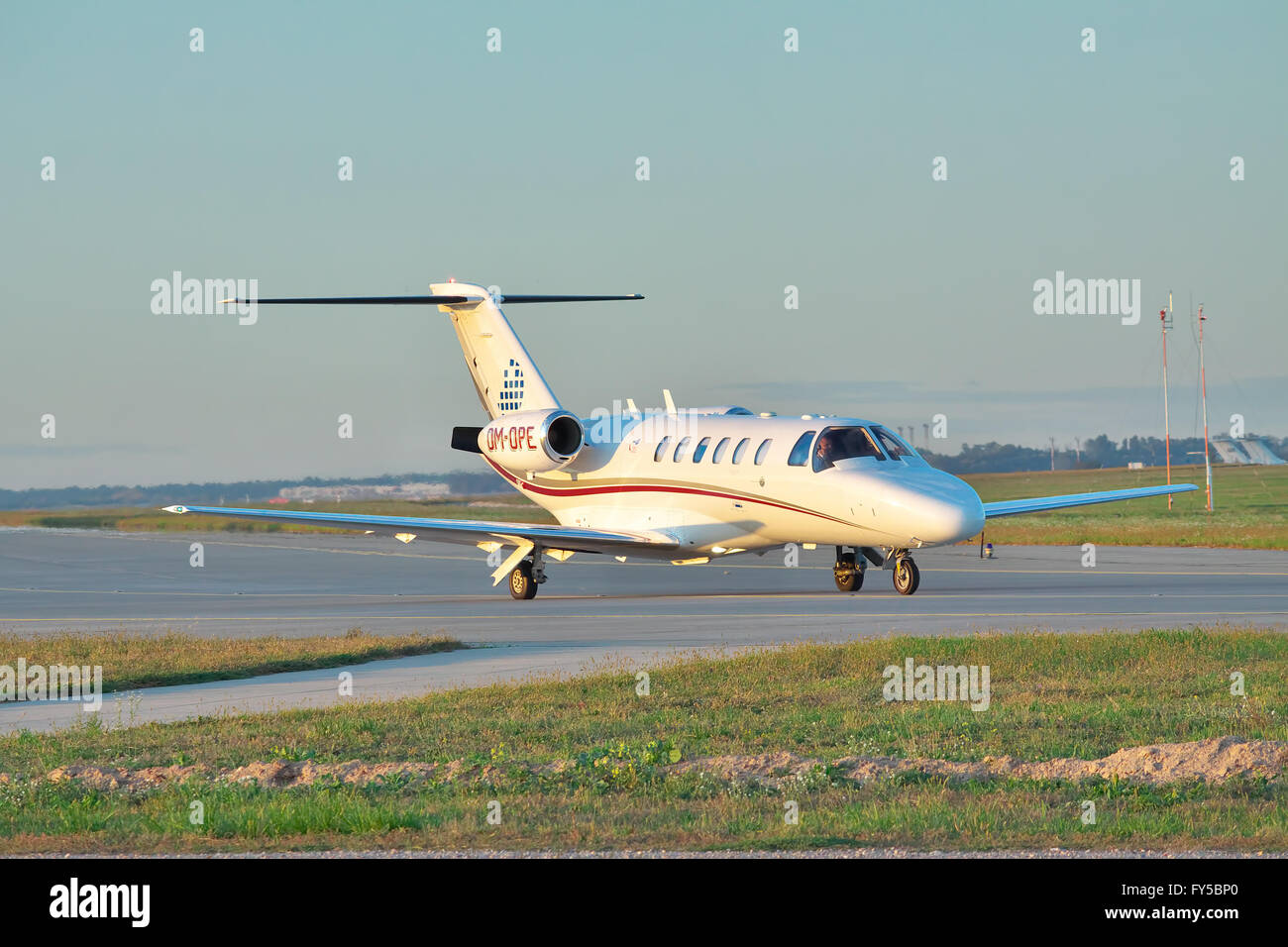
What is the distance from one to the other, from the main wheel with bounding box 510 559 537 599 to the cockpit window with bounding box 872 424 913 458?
7.07 m

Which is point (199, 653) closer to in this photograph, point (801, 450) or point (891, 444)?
point (801, 450)

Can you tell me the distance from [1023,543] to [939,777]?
40.6m

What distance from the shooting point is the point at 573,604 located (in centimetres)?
2616

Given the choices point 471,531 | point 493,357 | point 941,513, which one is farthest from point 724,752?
point 493,357

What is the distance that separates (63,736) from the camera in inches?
468

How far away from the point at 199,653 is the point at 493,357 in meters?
16.2

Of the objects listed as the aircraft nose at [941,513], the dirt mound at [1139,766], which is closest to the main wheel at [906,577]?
the aircraft nose at [941,513]

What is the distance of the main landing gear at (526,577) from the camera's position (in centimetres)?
2794

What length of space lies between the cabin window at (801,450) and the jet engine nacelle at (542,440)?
18.4 ft

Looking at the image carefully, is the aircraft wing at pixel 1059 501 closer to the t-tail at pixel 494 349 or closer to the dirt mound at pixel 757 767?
the t-tail at pixel 494 349

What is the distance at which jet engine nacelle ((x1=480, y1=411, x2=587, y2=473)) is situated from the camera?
3006 cm

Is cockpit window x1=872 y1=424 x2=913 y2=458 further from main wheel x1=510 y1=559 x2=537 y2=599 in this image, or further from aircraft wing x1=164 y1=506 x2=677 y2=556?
main wheel x1=510 y1=559 x2=537 y2=599
